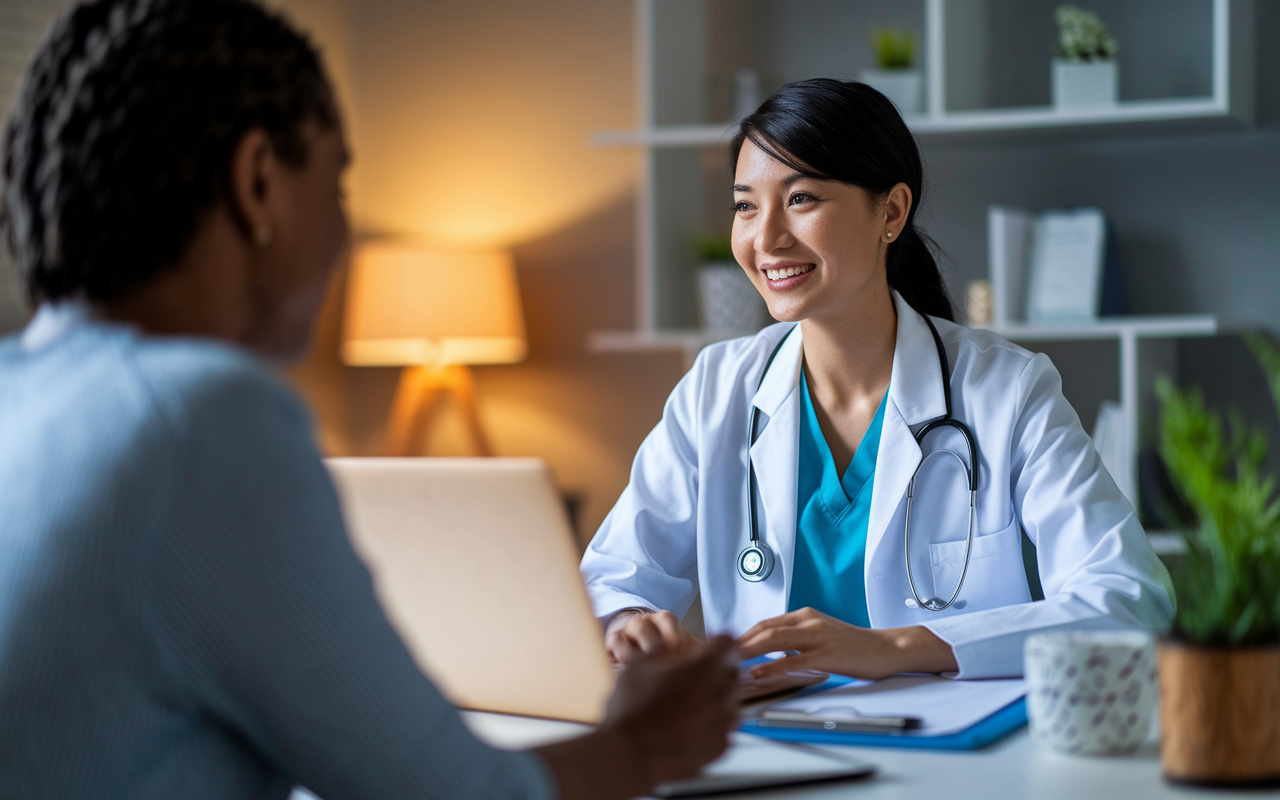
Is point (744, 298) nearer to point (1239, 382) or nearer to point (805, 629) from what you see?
point (1239, 382)

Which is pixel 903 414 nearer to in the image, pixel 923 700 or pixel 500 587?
pixel 923 700

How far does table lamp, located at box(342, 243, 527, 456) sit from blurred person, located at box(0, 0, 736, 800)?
2592 mm

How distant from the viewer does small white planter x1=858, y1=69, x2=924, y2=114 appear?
2635mm

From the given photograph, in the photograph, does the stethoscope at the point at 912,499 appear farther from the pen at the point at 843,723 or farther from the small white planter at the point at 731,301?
the small white planter at the point at 731,301

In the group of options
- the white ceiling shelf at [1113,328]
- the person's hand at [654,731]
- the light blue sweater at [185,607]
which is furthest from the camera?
the white ceiling shelf at [1113,328]

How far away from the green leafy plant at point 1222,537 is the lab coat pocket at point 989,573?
2.18 ft

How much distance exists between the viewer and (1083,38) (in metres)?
2.55

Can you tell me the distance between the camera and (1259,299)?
268cm

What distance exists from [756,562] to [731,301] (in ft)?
4.13

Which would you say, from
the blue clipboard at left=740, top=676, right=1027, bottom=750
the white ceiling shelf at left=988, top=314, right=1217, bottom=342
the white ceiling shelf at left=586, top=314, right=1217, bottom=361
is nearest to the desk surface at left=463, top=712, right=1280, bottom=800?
the blue clipboard at left=740, top=676, right=1027, bottom=750

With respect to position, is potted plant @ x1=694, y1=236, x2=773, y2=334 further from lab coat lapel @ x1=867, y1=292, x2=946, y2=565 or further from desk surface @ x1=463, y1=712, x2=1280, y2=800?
desk surface @ x1=463, y1=712, x2=1280, y2=800

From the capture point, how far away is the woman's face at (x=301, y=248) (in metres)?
0.71

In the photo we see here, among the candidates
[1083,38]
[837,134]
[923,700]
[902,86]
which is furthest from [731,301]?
[923,700]

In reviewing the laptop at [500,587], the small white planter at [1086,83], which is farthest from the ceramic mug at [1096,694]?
the small white planter at [1086,83]
